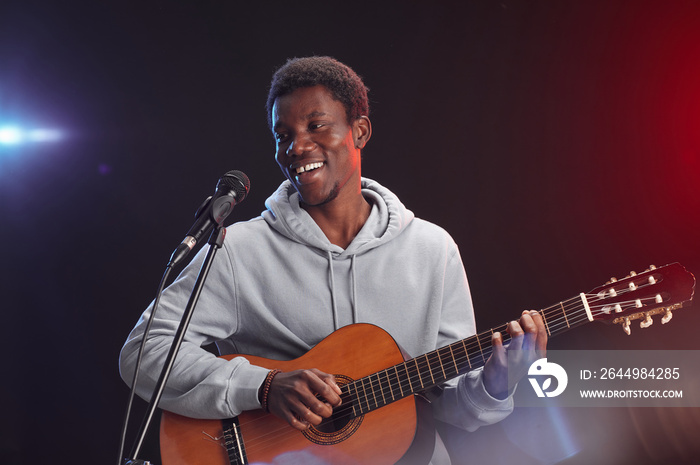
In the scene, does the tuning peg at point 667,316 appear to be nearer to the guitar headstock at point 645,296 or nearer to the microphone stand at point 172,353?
the guitar headstock at point 645,296

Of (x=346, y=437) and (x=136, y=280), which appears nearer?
(x=346, y=437)

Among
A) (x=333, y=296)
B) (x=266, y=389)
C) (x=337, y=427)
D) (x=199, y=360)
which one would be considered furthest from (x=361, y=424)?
(x=199, y=360)

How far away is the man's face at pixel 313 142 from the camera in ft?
6.55

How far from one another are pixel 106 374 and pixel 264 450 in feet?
4.49

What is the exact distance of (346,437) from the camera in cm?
174

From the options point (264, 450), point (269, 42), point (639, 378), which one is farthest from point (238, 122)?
point (639, 378)

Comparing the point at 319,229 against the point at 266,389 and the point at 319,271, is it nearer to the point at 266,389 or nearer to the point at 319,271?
the point at 319,271

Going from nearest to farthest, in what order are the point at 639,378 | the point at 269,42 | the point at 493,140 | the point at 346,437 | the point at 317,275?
1. the point at 346,437
2. the point at 317,275
3. the point at 639,378
4. the point at 493,140
5. the point at 269,42

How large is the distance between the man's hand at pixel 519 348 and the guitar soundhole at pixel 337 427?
0.45 metres

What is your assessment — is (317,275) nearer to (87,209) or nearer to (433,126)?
(433,126)

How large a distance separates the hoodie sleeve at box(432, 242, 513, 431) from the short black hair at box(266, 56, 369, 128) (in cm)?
66

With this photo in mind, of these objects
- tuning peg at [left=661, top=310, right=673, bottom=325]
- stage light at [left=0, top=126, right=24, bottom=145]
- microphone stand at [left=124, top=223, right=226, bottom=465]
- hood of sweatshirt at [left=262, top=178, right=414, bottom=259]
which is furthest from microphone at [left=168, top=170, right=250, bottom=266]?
stage light at [left=0, top=126, right=24, bottom=145]

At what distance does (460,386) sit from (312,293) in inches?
23.4

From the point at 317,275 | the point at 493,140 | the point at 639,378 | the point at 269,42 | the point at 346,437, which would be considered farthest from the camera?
the point at 269,42
